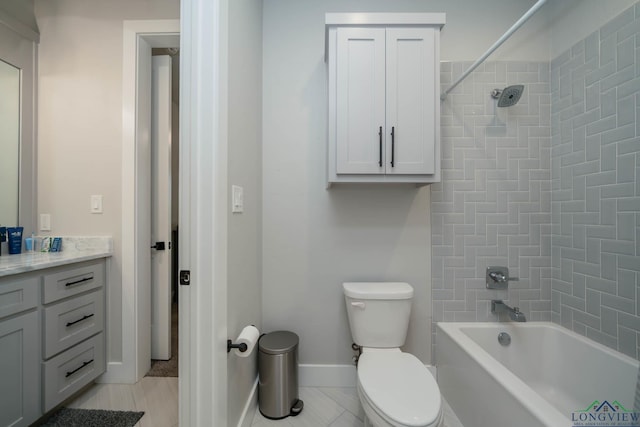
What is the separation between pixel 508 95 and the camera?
155 cm

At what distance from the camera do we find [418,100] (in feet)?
4.37

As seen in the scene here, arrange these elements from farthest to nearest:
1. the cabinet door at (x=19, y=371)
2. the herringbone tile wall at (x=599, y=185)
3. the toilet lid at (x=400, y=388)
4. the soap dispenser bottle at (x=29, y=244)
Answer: the soap dispenser bottle at (x=29, y=244)
the herringbone tile wall at (x=599, y=185)
the cabinet door at (x=19, y=371)
the toilet lid at (x=400, y=388)

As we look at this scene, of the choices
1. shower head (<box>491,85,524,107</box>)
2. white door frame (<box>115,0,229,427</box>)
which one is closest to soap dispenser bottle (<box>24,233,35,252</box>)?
white door frame (<box>115,0,229,427</box>)

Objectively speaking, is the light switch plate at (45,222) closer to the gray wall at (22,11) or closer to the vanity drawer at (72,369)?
the vanity drawer at (72,369)

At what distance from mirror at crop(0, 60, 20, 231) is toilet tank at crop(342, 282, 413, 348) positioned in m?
2.14

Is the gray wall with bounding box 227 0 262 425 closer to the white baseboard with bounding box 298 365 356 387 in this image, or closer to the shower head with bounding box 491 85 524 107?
the white baseboard with bounding box 298 365 356 387

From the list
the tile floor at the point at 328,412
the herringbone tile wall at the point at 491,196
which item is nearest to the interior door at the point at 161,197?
the tile floor at the point at 328,412

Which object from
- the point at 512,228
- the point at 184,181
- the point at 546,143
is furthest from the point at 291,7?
the point at 512,228

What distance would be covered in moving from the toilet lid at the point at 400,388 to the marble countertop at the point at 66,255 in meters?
1.60

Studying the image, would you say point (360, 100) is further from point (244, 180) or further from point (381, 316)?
point (381, 316)

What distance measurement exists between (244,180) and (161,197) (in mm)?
1002

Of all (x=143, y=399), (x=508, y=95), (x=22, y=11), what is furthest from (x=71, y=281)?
(x=508, y=95)

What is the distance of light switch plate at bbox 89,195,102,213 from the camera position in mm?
1644

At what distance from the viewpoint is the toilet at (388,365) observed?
907 mm
